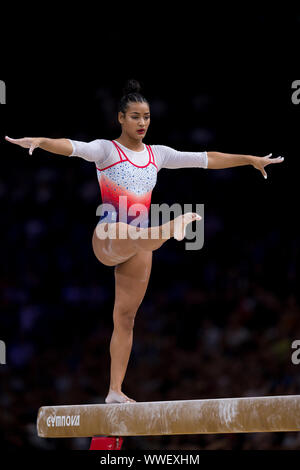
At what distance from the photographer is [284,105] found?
7.11m

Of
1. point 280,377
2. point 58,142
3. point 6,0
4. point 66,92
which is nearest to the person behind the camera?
point 58,142

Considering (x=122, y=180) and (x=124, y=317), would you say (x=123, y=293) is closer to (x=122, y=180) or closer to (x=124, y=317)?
(x=124, y=317)

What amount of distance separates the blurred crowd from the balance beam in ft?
7.89

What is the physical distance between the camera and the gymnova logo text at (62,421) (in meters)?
4.35

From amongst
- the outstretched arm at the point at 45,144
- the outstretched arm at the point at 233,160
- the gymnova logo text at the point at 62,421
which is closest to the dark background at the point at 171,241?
the outstretched arm at the point at 233,160

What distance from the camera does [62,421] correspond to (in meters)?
4.43

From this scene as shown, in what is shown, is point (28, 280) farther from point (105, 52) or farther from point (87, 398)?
point (105, 52)

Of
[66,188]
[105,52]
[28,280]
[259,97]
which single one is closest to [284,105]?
[259,97]

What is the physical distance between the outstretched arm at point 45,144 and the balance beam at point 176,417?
62.1 inches

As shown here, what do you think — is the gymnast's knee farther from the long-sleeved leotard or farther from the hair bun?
the hair bun

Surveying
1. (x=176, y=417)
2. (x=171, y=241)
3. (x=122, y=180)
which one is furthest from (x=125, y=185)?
(x=171, y=241)

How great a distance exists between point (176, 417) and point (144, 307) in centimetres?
362

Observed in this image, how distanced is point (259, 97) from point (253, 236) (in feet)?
4.80
